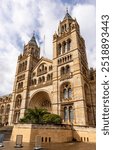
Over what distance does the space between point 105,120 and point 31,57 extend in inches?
1545

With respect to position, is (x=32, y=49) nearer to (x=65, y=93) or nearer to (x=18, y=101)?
(x=18, y=101)

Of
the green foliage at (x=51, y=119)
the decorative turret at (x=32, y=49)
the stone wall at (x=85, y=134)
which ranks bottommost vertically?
the stone wall at (x=85, y=134)

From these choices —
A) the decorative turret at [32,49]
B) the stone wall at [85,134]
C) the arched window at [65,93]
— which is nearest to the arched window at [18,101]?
the decorative turret at [32,49]

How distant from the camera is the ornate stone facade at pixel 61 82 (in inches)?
1048

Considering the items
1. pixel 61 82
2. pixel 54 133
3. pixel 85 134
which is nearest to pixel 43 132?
pixel 54 133

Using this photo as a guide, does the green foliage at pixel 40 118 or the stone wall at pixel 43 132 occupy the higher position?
the green foliage at pixel 40 118

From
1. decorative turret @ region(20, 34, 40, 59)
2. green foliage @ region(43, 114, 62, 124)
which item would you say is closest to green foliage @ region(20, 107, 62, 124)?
green foliage @ region(43, 114, 62, 124)

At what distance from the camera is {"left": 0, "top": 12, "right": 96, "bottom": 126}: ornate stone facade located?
2661 cm

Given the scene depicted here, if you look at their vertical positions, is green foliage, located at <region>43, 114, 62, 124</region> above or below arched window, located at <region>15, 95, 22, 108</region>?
below

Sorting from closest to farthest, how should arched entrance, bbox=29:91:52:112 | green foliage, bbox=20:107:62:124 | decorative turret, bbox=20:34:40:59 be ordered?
green foliage, bbox=20:107:62:124
arched entrance, bbox=29:91:52:112
decorative turret, bbox=20:34:40:59

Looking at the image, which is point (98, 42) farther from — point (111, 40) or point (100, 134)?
point (100, 134)

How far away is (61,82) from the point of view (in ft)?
97.4

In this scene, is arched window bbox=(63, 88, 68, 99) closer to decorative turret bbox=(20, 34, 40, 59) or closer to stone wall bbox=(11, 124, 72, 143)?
stone wall bbox=(11, 124, 72, 143)

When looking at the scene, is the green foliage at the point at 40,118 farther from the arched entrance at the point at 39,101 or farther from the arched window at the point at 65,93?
the arched entrance at the point at 39,101
